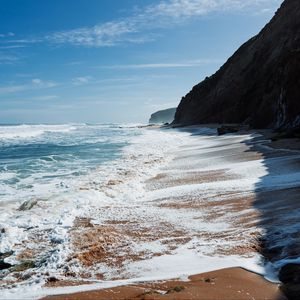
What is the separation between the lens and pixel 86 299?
5.26m

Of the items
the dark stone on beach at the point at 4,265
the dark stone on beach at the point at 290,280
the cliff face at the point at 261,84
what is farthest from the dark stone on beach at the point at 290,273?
the cliff face at the point at 261,84

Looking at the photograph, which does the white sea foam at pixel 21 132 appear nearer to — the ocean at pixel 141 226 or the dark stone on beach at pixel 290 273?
the ocean at pixel 141 226

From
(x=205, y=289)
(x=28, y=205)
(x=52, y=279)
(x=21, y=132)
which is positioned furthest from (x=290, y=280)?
(x=21, y=132)

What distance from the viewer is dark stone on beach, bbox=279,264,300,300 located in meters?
4.87

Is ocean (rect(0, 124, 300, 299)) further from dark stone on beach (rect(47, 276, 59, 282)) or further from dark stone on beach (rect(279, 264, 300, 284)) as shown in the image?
dark stone on beach (rect(279, 264, 300, 284))

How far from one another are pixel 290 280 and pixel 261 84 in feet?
161

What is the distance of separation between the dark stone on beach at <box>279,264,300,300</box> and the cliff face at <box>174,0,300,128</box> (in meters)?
23.3

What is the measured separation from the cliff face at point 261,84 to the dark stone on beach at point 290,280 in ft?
76.4

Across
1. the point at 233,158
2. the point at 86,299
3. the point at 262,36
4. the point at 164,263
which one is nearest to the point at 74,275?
the point at 86,299

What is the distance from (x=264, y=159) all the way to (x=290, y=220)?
8.46 metres

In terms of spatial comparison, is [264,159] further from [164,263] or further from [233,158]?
[164,263]

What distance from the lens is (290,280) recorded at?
532cm

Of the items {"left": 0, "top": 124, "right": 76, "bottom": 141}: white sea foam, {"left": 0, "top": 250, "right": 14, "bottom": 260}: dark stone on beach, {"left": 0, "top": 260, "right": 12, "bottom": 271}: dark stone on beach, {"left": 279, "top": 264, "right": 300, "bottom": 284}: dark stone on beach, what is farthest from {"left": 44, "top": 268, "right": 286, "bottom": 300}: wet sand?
{"left": 0, "top": 124, "right": 76, "bottom": 141}: white sea foam

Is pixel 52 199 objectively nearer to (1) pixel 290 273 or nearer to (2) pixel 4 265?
(2) pixel 4 265
